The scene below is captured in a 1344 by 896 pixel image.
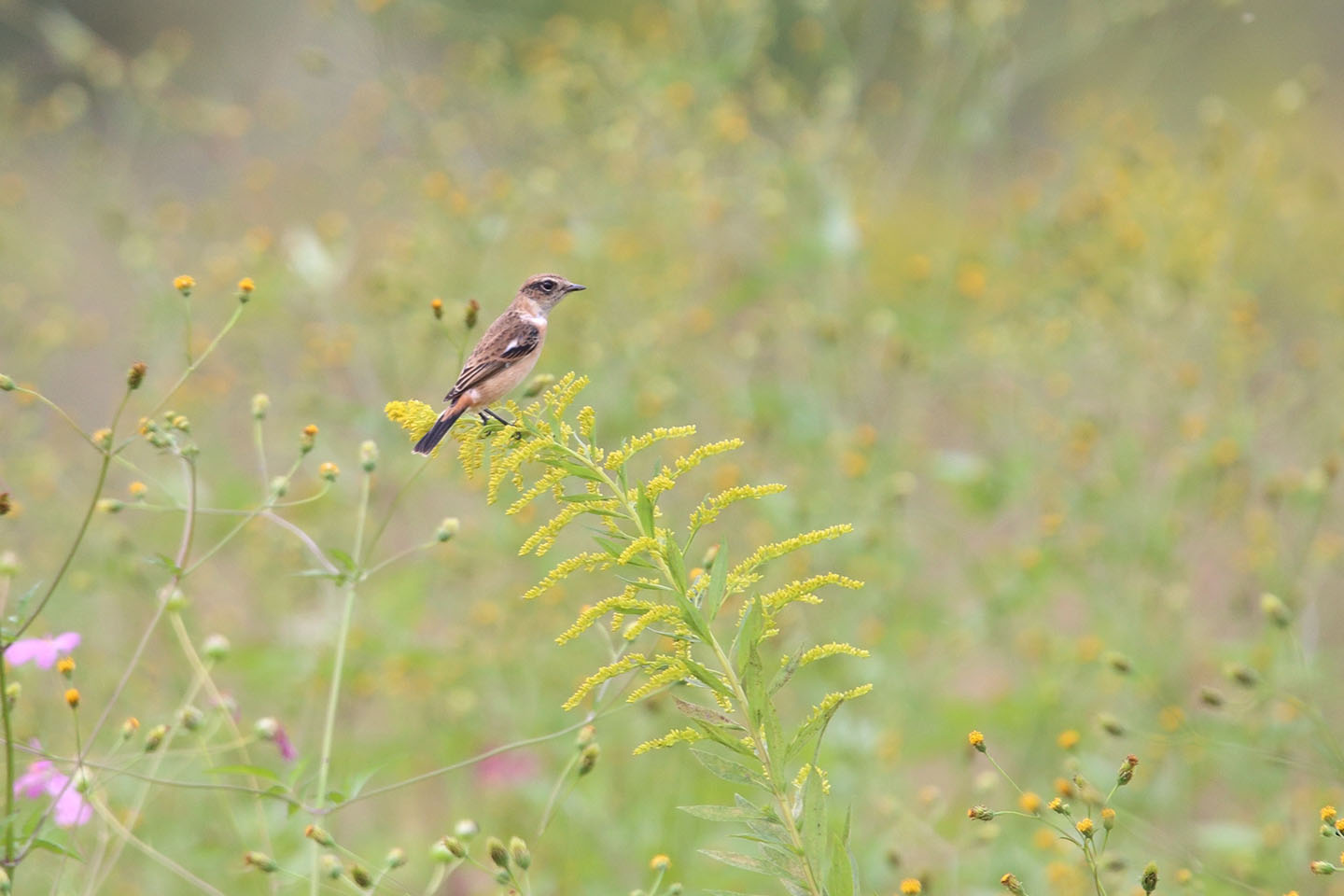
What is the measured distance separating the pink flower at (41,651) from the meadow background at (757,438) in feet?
4.52

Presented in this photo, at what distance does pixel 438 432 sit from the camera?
2.57 m

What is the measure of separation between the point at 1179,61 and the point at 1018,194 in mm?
11253

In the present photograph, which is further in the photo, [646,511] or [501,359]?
[501,359]

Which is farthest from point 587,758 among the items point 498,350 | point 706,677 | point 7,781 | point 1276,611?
point 1276,611

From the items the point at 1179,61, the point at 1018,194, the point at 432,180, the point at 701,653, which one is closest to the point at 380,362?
the point at 432,180

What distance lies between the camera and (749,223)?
641 cm

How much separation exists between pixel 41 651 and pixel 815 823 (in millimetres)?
1498

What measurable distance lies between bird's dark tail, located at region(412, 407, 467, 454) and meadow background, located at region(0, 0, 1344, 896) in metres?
1.29

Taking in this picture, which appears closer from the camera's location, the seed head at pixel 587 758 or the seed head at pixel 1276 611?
the seed head at pixel 587 758

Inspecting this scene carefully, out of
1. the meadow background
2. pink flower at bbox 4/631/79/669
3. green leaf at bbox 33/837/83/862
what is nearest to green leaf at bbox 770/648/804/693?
green leaf at bbox 33/837/83/862

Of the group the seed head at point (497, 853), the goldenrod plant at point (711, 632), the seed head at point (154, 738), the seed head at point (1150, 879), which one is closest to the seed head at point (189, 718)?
the seed head at point (154, 738)

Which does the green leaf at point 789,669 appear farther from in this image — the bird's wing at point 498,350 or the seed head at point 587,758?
the bird's wing at point 498,350

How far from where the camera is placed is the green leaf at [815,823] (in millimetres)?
1917

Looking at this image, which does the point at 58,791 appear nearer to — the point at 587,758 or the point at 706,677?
the point at 587,758
